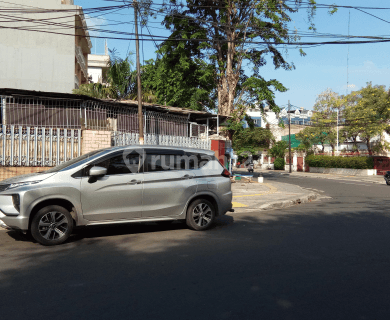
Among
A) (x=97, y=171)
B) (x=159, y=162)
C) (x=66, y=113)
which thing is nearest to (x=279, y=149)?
(x=66, y=113)

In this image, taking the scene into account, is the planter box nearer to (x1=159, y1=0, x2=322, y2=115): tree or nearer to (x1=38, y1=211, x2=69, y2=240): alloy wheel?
(x1=159, y1=0, x2=322, y2=115): tree

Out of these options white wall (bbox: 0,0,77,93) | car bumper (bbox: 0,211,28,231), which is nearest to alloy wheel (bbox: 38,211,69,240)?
car bumper (bbox: 0,211,28,231)

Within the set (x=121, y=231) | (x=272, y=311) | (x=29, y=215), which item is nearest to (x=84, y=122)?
(x=121, y=231)

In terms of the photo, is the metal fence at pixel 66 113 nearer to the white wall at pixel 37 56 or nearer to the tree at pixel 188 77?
the tree at pixel 188 77

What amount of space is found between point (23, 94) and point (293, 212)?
973cm

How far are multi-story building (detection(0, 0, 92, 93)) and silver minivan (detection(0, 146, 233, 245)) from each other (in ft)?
69.2

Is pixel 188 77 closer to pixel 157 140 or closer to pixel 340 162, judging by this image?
A: pixel 157 140

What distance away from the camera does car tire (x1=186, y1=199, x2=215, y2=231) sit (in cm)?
791

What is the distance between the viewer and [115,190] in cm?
703

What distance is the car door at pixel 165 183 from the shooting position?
740cm

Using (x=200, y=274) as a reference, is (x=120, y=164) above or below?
above

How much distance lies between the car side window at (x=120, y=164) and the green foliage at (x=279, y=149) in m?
49.9

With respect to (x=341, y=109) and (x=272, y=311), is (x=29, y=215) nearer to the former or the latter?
(x=272, y=311)

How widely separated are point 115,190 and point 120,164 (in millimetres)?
544
